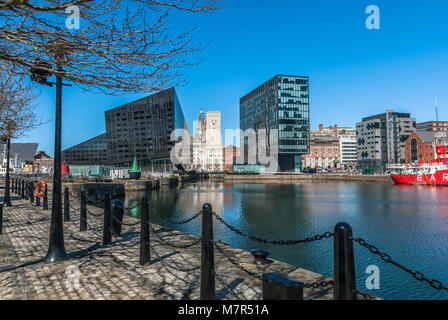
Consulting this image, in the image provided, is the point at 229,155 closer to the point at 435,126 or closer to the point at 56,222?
the point at 435,126

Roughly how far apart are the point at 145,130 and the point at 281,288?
7922 centimetres

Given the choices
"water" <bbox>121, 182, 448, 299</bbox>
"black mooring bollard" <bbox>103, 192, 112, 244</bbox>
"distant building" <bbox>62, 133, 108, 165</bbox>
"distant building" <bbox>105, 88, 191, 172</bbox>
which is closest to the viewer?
"black mooring bollard" <bbox>103, 192, 112, 244</bbox>

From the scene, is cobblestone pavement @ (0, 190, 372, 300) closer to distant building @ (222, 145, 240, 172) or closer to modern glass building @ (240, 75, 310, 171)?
modern glass building @ (240, 75, 310, 171)

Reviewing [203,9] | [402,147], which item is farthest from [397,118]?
[203,9]

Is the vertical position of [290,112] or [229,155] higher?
[290,112]

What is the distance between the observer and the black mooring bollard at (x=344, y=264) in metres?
3.04

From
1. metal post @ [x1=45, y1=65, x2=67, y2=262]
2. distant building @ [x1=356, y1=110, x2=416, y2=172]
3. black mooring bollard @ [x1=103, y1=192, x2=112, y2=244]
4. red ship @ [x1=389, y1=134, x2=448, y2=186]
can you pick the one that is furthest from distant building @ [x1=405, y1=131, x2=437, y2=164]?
metal post @ [x1=45, y1=65, x2=67, y2=262]

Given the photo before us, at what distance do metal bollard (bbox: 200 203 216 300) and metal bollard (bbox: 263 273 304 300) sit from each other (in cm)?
156

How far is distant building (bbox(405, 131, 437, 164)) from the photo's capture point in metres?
103

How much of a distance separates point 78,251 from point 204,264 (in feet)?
15.5

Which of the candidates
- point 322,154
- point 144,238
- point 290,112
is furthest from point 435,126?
point 144,238

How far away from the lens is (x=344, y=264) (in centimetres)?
307

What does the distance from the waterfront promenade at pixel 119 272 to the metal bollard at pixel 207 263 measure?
12.0 inches
